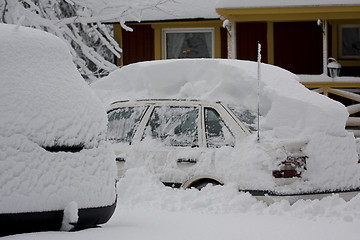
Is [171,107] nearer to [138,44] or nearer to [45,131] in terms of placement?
[45,131]

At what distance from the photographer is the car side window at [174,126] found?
29.0 ft

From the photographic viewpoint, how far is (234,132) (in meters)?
8.52

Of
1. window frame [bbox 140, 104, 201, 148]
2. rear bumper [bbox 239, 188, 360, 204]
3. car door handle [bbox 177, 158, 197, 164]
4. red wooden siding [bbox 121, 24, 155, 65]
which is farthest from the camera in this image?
red wooden siding [bbox 121, 24, 155, 65]

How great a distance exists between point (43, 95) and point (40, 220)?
941 millimetres

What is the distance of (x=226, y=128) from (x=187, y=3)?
16.0 meters

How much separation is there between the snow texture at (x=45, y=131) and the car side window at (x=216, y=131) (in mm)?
2648

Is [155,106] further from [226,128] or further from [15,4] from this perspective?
[15,4]

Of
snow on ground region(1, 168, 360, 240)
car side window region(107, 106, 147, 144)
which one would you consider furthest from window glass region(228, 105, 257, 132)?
car side window region(107, 106, 147, 144)

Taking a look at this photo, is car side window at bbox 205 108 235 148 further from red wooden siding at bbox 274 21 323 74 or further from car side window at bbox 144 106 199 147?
red wooden siding at bbox 274 21 323 74

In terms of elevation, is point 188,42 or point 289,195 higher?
point 188,42

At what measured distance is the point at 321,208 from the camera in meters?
7.89

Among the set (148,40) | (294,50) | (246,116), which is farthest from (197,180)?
(148,40)

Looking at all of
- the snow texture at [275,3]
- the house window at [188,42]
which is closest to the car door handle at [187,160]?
the snow texture at [275,3]

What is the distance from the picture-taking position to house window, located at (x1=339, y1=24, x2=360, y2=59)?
23.2 metres
